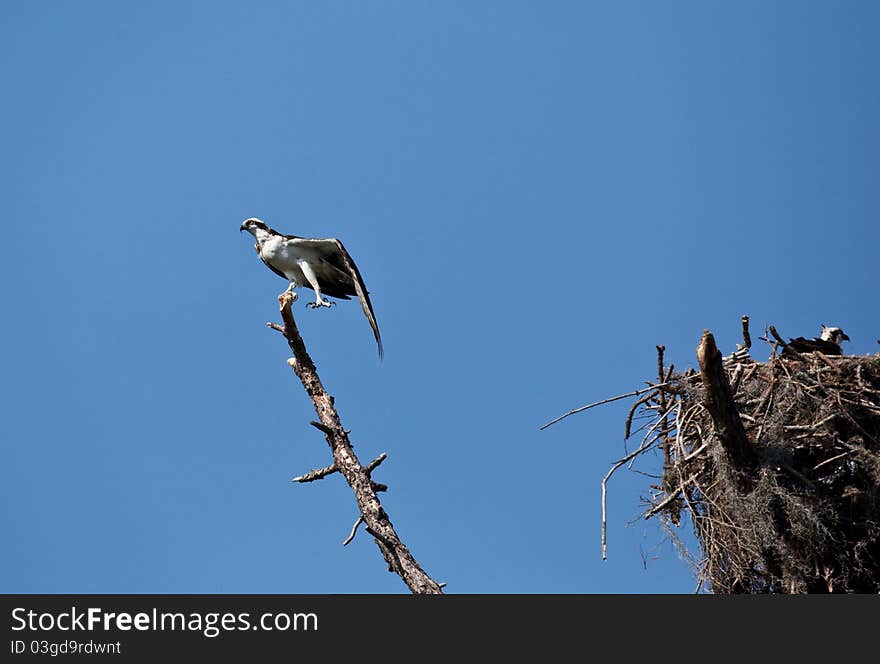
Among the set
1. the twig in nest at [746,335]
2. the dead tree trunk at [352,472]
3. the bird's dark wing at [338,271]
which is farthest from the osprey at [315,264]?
the twig in nest at [746,335]

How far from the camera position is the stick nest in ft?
23.2

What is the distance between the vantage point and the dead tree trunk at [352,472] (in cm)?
715

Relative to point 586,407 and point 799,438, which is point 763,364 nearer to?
point 799,438

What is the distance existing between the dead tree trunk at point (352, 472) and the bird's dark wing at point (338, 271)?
1.28 m

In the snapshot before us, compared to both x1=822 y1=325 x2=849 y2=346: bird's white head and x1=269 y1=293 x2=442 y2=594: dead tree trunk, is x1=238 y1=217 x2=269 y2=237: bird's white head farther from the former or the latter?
x1=822 y1=325 x2=849 y2=346: bird's white head

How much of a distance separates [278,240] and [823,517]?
21.9 feet

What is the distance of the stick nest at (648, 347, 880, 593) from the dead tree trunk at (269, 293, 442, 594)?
198 cm

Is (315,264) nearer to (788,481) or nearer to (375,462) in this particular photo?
(375,462)

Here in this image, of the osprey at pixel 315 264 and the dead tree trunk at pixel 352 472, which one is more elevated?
the osprey at pixel 315 264

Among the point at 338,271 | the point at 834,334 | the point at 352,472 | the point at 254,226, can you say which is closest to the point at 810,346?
the point at 834,334

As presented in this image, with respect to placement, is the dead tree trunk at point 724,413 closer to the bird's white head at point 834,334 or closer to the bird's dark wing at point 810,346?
the bird's dark wing at point 810,346

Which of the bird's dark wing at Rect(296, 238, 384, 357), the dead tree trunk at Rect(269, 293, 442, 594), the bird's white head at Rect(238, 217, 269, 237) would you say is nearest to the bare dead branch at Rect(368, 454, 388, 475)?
the dead tree trunk at Rect(269, 293, 442, 594)
